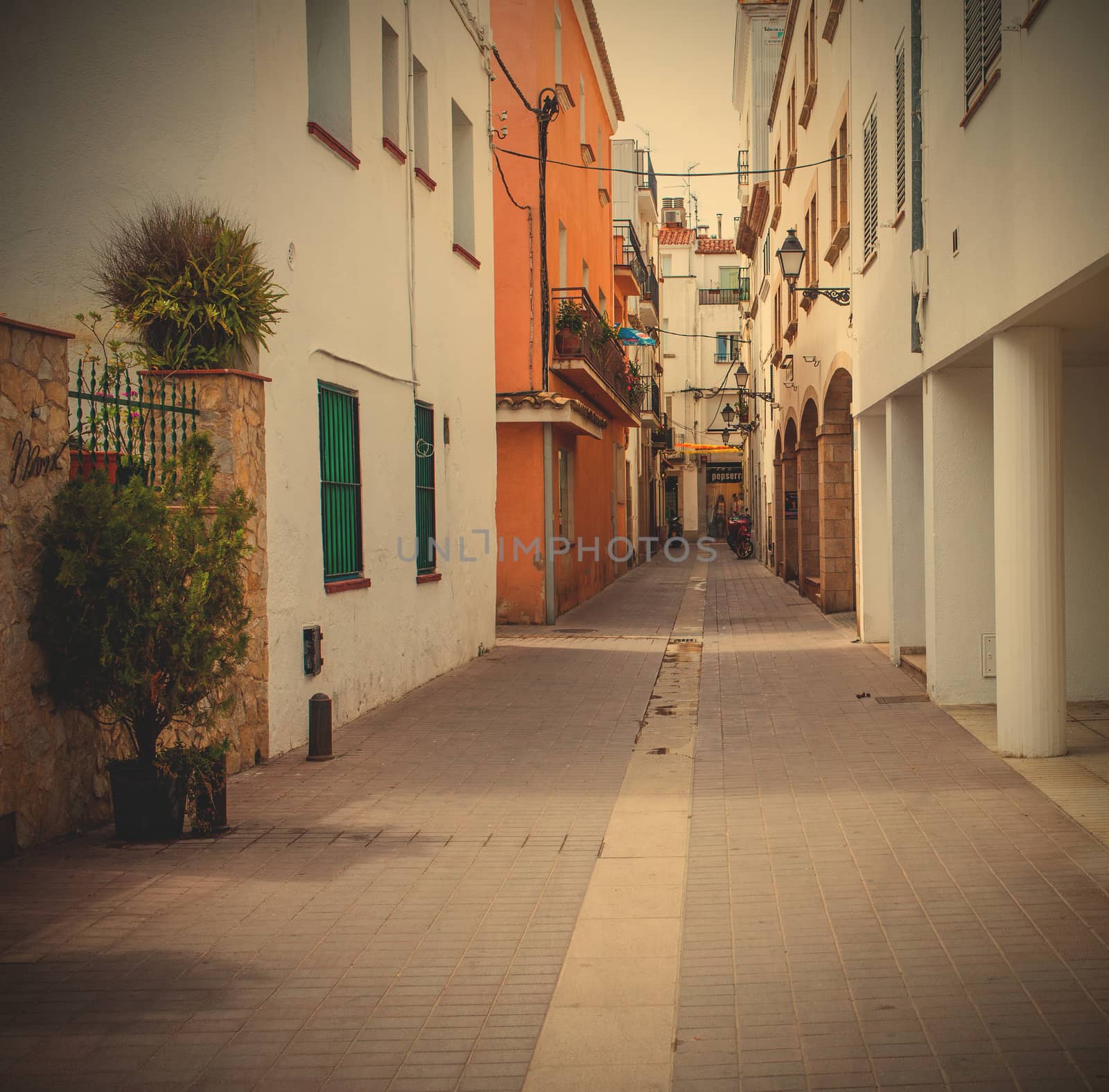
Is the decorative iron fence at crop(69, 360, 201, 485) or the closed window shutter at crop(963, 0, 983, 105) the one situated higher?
the closed window shutter at crop(963, 0, 983, 105)

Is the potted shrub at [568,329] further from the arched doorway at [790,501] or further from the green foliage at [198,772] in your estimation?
the green foliage at [198,772]

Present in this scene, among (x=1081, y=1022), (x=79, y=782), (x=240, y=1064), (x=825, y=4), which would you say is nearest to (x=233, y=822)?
(x=79, y=782)

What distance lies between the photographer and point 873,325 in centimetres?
1307

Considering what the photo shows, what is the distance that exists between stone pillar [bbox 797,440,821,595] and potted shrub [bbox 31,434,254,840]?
16.4 meters

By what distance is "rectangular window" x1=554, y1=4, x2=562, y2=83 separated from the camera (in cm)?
2008

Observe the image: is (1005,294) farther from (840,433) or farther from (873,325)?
(840,433)

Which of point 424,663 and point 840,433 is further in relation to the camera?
point 840,433

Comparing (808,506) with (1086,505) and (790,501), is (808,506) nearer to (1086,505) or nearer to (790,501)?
(790,501)

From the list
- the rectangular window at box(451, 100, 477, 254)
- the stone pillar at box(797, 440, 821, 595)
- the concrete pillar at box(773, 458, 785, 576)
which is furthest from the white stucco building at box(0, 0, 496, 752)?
the concrete pillar at box(773, 458, 785, 576)

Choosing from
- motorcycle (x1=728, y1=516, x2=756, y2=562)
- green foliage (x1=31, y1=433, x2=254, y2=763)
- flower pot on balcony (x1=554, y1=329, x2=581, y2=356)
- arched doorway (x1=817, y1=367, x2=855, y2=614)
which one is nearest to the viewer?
green foliage (x1=31, y1=433, x2=254, y2=763)

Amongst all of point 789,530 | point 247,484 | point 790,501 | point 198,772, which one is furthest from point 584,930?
point 789,530

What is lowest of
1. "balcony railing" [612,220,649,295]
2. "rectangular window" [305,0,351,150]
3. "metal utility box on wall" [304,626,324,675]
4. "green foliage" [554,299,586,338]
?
"metal utility box on wall" [304,626,324,675]

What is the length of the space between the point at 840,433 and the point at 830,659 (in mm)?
5614

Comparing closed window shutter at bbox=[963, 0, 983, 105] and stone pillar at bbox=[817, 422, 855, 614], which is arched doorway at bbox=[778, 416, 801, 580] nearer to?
stone pillar at bbox=[817, 422, 855, 614]
